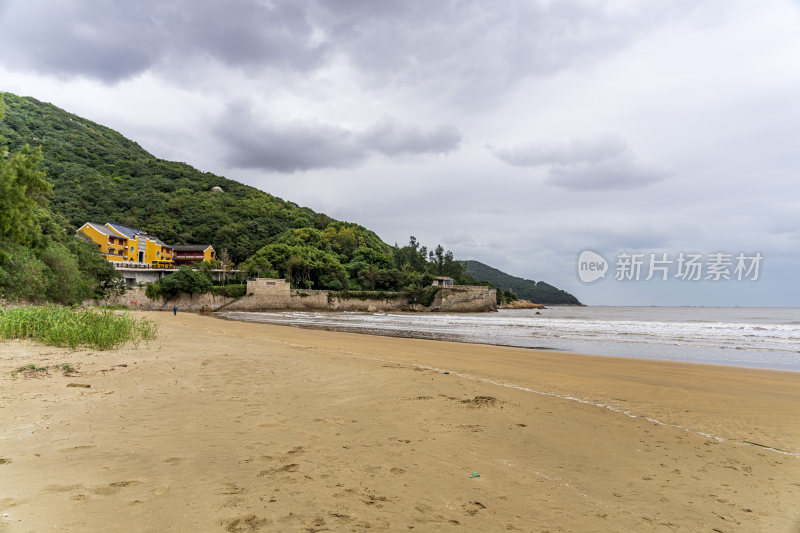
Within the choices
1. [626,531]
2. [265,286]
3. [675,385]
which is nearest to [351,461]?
[626,531]

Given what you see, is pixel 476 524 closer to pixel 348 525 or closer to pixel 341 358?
pixel 348 525

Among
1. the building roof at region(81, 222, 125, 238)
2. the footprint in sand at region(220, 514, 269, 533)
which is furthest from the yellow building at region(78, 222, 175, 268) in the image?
the footprint in sand at region(220, 514, 269, 533)

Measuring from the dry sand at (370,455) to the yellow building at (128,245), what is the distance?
67.4m

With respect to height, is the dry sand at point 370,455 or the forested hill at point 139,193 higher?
the forested hill at point 139,193

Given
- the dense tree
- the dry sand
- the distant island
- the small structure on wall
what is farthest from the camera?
the small structure on wall

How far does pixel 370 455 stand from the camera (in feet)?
13.4

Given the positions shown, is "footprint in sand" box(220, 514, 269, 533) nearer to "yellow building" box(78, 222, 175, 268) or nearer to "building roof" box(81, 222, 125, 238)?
"yellow building" box(78, 222, 175, 268)

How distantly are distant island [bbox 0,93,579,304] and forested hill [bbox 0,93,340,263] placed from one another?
0.23m

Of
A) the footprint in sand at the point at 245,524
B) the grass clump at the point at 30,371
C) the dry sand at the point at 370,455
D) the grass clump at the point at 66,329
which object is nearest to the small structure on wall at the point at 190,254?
the grass clump at the point at 66,329

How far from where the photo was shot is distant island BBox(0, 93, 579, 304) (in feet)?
248

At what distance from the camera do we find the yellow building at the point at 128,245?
64.9 metres

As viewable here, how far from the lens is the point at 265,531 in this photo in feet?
8.27

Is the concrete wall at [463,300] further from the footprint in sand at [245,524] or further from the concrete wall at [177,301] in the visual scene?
the footprint in sand at [245,524]

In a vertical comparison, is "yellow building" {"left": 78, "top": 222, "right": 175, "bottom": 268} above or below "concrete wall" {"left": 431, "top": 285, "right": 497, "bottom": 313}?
above
